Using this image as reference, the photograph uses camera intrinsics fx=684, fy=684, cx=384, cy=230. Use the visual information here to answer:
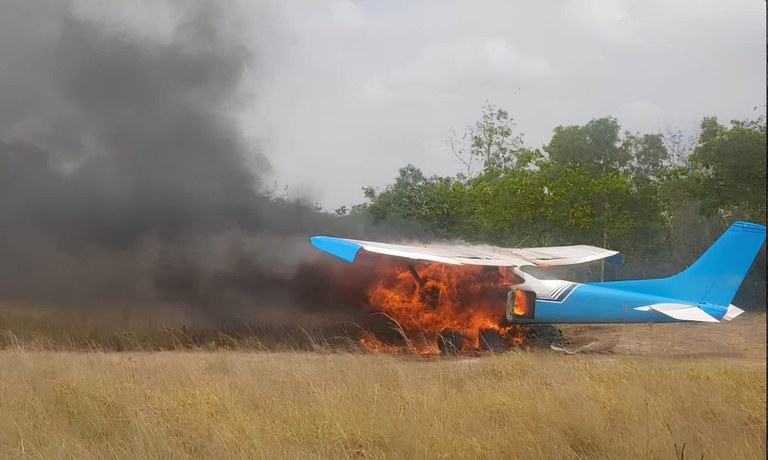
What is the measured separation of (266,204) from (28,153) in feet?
23.9

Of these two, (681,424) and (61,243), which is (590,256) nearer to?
(681,424)

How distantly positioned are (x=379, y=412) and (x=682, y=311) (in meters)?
11.3

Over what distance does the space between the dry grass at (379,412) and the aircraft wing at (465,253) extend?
3992 mm

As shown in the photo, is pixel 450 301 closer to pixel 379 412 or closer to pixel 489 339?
pixel 489 339

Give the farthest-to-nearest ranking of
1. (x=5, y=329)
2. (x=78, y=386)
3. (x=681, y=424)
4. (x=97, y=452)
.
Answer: (x=5, y=329) < (x=78, y=386) < (x=681, y=424) < (x=97, y=452)

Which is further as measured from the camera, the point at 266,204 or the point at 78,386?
the point at 266,204

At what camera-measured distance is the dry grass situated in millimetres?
7129

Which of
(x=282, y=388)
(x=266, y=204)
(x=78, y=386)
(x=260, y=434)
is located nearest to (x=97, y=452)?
(x=260, y=434)

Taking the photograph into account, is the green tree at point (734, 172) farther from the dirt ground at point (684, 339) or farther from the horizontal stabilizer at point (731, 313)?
the horizontal stabilizer at point (731, 313)

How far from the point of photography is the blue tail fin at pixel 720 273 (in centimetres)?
1705

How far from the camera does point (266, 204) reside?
22516 millimetres

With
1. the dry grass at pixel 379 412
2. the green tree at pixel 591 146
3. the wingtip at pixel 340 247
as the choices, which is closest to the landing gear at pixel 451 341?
the wingtip at pixel 340 247

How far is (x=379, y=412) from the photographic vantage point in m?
8.16

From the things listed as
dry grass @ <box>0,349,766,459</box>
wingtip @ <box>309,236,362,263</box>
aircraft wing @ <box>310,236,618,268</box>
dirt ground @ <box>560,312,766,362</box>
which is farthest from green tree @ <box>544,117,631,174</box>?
dry grass @ <box>0,349,766,459</box>
